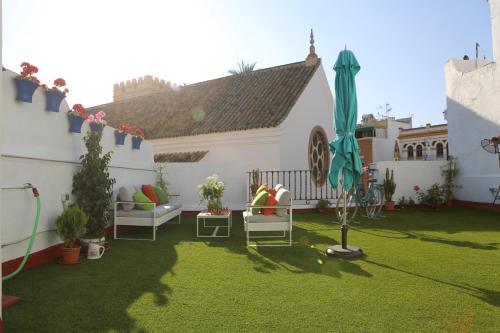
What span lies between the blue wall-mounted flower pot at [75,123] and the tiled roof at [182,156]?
6852 mm

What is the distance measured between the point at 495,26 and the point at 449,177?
5391mm

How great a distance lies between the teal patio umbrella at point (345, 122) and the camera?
5180 millimetres

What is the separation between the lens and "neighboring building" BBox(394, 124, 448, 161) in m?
27.3

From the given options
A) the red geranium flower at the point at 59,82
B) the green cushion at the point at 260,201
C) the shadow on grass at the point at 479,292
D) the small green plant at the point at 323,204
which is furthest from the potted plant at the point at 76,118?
the small green plant at the point at 323,204

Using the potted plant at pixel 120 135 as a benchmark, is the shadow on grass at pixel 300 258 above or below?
below

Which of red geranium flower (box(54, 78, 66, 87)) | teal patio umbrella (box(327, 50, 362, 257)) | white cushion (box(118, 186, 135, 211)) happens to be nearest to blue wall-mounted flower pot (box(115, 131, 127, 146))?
white cushion (box(118, 186, 135, 211))

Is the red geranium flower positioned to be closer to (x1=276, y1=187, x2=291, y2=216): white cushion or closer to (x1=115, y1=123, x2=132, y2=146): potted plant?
(x1=115, y1=123, x2=132, y2=146): potted plant

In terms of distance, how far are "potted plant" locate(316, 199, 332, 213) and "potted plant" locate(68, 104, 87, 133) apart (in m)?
7.51

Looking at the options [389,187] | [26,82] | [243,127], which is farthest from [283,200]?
[243,127]

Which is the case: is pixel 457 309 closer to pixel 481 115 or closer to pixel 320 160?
pixel 481 115

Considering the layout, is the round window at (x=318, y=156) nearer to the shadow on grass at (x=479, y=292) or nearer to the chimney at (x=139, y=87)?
the shadow on grass at (x=479, y=292)

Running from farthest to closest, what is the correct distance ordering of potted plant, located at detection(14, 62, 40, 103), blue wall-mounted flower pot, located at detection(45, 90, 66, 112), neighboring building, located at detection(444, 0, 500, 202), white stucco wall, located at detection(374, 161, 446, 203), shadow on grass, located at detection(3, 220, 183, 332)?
white stucco wall, located at detection(374, 161, 446, 203)
neighboring building, located at detection(444, 0, 500, 202)
blue wall-mounted flower pot, located at detection(45, 90, 66, 112)
potted plant, located at detection(14, 62, 40, 103)
shadow on grass, located at detection(3, 220, 183, 332)

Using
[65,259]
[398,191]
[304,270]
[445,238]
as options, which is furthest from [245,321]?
[398,191]

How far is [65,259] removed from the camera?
479 centimetres
